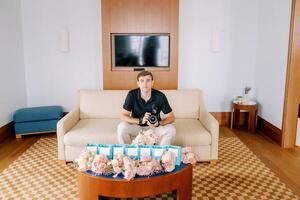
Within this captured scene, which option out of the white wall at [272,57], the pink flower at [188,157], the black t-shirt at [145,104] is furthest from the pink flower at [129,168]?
the white wall at [272,57]

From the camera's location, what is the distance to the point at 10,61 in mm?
4156

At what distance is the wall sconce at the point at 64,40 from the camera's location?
445 centimetres

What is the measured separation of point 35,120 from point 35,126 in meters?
0.09

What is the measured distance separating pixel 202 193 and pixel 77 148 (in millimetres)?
1393

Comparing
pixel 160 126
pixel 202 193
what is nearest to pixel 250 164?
pixel 202 193

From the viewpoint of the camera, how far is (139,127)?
9.66 ft

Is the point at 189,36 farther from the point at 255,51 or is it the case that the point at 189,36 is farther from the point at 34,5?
the point at 34,5

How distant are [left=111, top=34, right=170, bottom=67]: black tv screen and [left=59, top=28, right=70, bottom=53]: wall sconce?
2.45ft

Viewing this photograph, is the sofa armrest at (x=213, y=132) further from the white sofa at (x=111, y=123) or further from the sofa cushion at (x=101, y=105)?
the sofa cushion at (x=101, y=105)

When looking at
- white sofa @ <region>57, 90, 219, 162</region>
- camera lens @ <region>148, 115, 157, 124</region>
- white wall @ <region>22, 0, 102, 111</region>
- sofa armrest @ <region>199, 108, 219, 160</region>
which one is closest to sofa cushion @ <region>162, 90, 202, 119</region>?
white sofa @ <region>57, 90, 219, 162</region>

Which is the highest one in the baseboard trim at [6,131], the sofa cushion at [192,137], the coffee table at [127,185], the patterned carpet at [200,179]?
the sofa cushion at [192,137]

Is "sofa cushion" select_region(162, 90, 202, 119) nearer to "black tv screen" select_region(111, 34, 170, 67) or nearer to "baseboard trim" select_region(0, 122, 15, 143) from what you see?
"black tv screen" select_region(111, 34, 170, 67)

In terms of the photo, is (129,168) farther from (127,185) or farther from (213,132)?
(213,132)

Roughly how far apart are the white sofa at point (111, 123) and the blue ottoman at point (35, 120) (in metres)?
0.81
